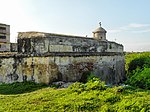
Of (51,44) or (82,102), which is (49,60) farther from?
(82,102)

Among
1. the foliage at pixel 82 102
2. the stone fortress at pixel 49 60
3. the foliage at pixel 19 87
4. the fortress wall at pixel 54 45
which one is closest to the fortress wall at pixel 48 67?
the stone fortress at pixel 49 60

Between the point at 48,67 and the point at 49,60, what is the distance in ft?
1.25

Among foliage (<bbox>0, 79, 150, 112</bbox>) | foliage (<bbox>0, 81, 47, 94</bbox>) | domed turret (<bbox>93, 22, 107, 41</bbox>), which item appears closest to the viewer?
foliage (<bbox>0, 79, 150, 112</bbox>)

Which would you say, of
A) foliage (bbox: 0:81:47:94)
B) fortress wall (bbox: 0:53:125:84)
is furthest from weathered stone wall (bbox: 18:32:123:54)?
foliage (bbox: 0:81:47:94)

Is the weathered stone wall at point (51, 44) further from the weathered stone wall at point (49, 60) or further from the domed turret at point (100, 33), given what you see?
the domed turret at point (100, 33)

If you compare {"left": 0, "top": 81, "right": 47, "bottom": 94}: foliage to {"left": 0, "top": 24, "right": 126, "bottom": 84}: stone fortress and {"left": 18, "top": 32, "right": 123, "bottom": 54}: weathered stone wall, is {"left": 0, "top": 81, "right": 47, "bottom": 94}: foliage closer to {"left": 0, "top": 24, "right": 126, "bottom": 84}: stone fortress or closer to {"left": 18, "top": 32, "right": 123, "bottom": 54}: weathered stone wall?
{"left": 0, "top": 24, "right": 126, "bottom": 84}: stone fortress

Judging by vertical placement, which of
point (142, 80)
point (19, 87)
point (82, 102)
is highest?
point (142, 80)

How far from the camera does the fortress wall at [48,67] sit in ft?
50.2

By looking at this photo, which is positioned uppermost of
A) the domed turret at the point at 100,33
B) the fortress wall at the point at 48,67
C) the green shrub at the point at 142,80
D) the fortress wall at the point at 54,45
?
the domed turret at the point at 100,33

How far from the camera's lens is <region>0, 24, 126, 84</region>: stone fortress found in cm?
1538

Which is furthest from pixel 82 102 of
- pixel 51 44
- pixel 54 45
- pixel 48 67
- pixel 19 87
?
pixel 54 45

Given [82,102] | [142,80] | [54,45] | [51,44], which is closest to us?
[82,102]

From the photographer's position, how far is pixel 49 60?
15164 mm

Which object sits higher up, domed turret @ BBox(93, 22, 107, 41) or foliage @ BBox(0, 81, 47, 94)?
domed turret @ BBox(93, 22, 107, 41)
